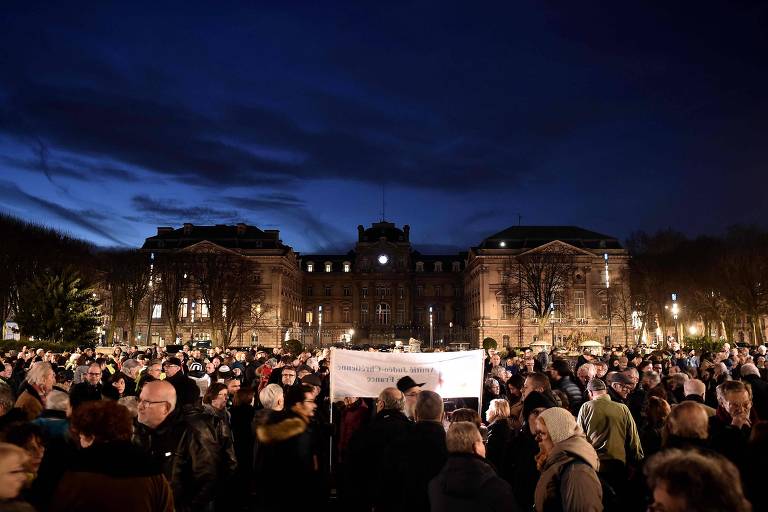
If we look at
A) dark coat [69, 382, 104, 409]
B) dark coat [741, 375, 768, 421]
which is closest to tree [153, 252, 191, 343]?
dark coat [69, 382, 104, 409]

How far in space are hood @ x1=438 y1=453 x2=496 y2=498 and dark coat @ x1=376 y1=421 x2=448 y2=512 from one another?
0.94 meters

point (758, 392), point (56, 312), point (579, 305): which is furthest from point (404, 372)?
point (579, 305)

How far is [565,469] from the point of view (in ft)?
14.8

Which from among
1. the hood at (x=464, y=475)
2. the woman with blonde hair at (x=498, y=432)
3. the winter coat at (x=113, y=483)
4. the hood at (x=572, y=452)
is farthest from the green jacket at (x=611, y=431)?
the winter coat at (x=113, y=483)

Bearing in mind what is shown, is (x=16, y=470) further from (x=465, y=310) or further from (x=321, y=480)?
(x=465, y=310)

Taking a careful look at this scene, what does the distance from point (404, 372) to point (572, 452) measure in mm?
4794

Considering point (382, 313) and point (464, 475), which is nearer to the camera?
point (464, 475)

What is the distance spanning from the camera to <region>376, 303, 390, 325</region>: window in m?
99.4

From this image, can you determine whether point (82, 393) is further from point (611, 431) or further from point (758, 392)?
point (758, 392)

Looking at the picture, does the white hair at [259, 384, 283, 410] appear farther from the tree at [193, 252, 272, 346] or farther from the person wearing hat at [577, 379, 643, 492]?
the tree at [193, 252, 272, 346]

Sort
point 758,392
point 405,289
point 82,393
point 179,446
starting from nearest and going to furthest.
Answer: point 179,446
point 82,393
point 758,392
point 405,289

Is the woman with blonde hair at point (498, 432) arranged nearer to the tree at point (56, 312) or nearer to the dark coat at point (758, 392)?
the dark coat at point (758, 392)

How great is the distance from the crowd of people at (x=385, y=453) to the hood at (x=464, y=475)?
0.01 m

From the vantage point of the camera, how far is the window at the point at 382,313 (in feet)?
326
